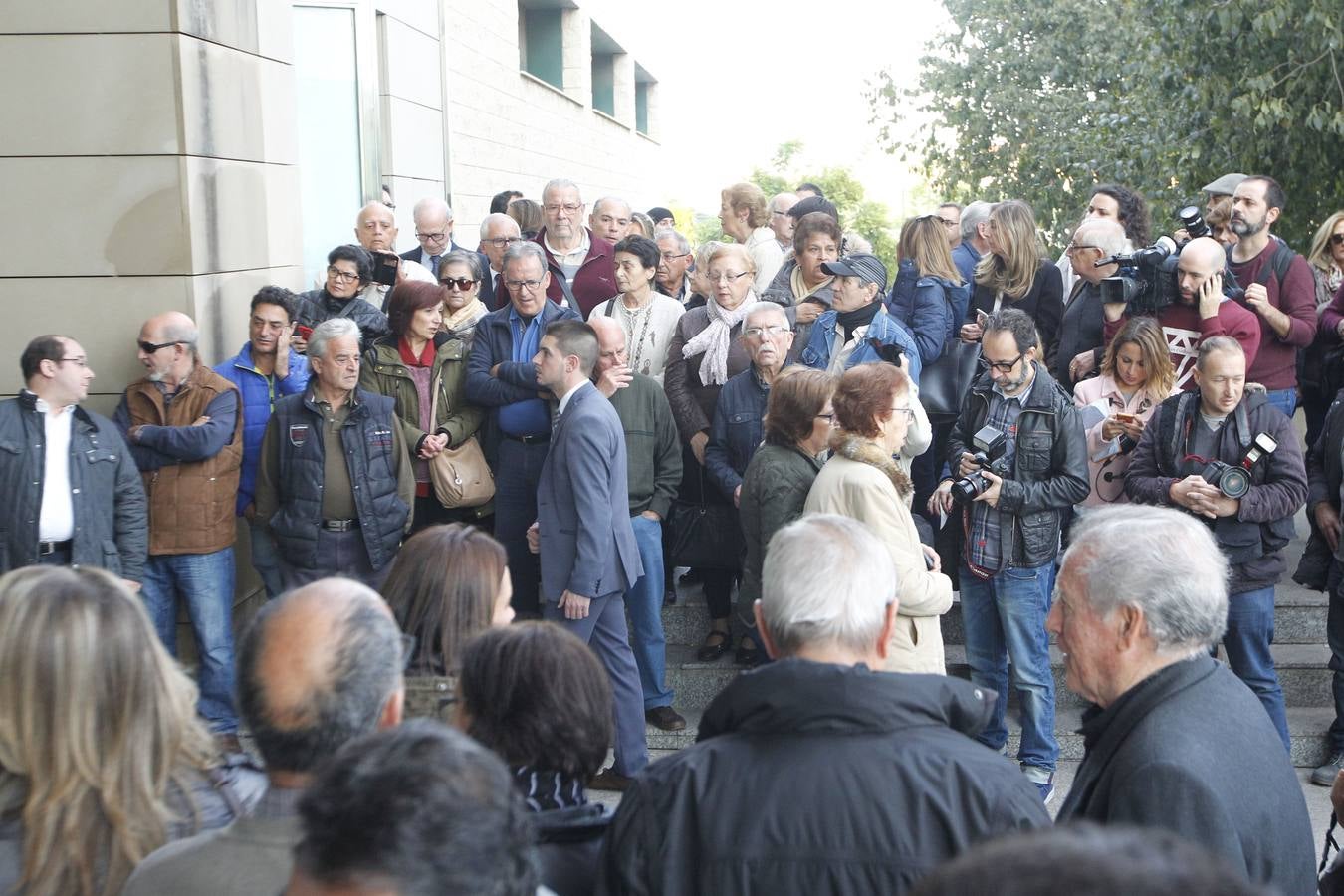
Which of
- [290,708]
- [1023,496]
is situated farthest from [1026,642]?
[290,708]

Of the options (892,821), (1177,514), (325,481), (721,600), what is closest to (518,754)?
(892,821)

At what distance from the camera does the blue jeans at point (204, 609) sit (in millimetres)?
6027

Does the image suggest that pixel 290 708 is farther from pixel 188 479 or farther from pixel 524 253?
pixel 524 253

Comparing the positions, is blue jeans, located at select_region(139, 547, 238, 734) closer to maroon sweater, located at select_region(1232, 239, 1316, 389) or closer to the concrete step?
the concrete step

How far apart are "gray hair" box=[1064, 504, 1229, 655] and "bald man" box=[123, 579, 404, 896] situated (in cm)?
147

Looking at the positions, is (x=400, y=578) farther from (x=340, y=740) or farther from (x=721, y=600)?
(x=721, y=600)

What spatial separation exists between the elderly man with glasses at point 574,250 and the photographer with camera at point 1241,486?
3.43 meters

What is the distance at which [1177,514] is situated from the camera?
9.41 ft

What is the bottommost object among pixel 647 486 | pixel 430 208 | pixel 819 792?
pixel 819 792

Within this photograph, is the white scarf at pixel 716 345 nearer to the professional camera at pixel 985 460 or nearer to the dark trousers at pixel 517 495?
the dark trousers at pixel 517 495

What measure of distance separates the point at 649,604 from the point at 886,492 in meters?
1.79

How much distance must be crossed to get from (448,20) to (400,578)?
36.7ft

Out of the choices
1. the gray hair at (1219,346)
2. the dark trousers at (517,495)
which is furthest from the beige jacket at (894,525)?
the dark trousers at (517,495)

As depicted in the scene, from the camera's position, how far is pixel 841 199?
19.5m
